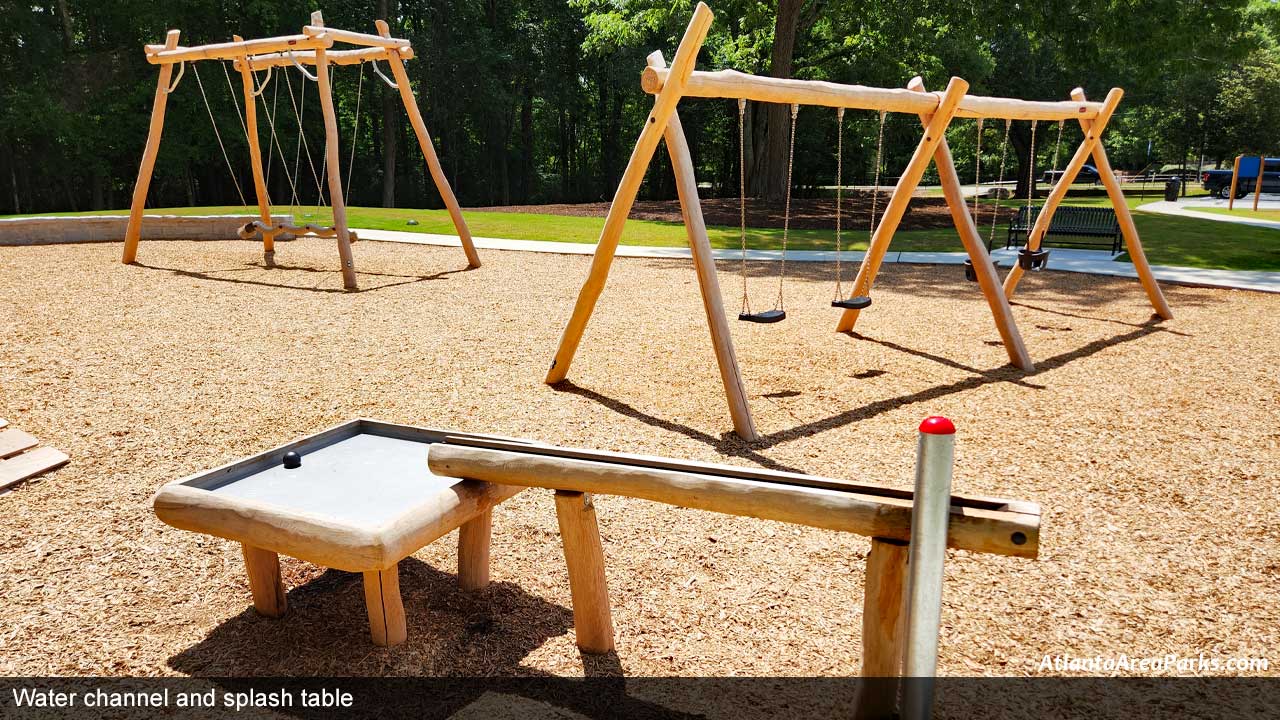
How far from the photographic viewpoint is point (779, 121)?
70.8ft

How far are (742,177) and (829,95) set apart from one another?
853 millimetres

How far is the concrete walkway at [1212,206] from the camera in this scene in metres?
20.5

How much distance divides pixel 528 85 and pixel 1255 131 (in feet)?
108

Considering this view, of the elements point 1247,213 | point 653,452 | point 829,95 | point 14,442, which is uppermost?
point 829,95

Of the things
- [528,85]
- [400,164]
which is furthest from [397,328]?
[400,164]

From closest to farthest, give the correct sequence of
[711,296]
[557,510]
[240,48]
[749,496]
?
[749,496]
[557,510]
[711,296]
[240,48]

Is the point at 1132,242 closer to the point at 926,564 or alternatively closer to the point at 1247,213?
the point at 926,564

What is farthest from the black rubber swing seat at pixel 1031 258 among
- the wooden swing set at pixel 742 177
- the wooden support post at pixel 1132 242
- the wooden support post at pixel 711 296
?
the wooden support post at pixel 711 296

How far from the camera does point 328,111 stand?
35.0ft

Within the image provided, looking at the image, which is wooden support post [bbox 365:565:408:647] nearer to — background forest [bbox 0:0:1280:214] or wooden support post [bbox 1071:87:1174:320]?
wooden support post [bbox 1071:87:1174:320]

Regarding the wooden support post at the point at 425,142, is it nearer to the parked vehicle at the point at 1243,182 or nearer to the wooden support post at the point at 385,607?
the wooden support post at the point at 385,607

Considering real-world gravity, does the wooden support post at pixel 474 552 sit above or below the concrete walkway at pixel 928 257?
below

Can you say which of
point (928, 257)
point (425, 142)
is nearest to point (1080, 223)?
point (928, 257)

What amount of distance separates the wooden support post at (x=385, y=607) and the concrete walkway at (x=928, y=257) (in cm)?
954
